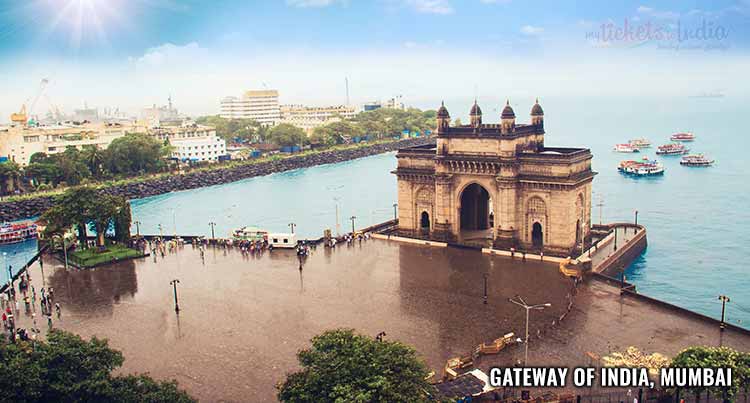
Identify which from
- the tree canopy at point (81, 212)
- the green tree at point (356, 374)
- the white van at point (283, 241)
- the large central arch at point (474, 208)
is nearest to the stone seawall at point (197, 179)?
the tree canopy at point (81, 212)

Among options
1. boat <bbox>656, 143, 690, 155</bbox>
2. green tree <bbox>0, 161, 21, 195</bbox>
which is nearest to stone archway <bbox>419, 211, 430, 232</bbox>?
green tree <bbox>0, 161, 21, 195</bbox>

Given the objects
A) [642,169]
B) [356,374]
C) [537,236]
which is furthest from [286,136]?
[356,374]

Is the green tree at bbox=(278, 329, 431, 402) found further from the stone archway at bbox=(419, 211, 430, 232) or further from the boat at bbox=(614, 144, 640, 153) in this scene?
the boat at bbox=(614, 144, 640, 153)

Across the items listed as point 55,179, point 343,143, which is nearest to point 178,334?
point 55,179

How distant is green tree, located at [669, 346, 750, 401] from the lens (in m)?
23.3

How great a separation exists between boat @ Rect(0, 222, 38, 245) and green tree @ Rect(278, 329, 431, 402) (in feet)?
195

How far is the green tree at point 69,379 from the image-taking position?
23.0 metres

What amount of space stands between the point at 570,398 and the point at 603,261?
23778 millimetres

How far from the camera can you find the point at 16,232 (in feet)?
237

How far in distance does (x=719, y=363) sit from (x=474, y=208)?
35.9 meters

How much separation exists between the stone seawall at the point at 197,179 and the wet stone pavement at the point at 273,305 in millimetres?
40703

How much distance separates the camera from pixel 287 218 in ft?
277

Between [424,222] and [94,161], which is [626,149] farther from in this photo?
[94,161]

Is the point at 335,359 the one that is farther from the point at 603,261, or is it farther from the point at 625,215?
the point at 625,215
